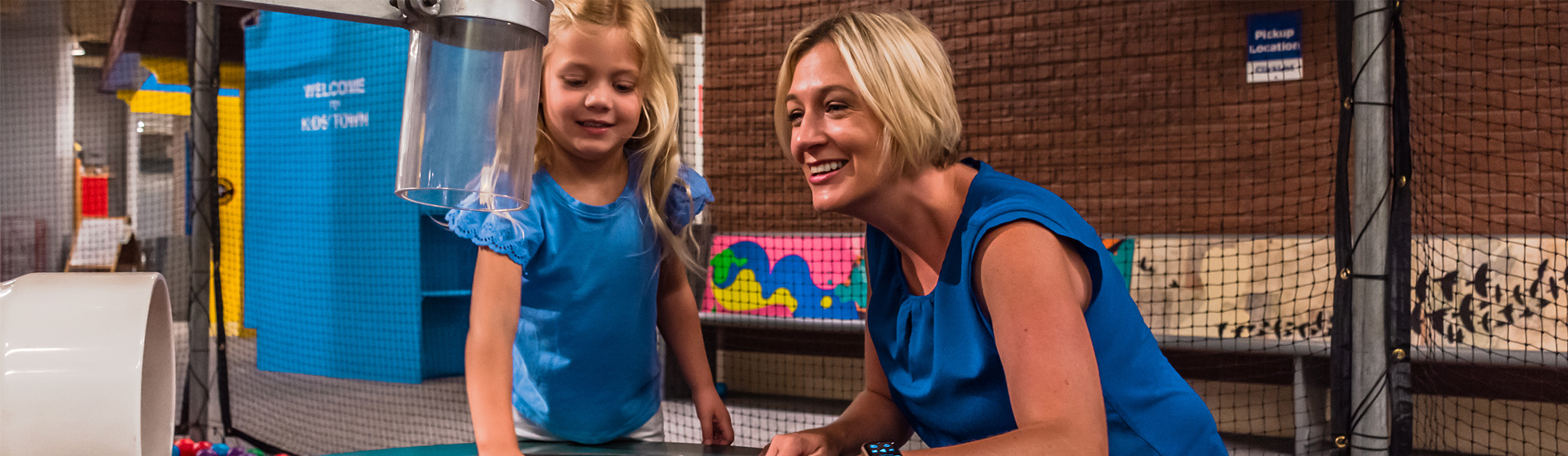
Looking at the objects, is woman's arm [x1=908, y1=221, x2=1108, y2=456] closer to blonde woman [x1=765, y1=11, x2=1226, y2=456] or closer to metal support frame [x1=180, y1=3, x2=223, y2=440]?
blonde woman [x1=765, y1=11, x2=1226, y2=456]

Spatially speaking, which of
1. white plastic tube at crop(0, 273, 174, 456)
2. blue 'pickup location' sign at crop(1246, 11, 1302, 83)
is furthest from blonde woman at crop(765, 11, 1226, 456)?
blue 'pickup location' sign at crop(1246, 11, 1302, 83)

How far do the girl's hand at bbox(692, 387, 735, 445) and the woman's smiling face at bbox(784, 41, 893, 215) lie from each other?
0.42m

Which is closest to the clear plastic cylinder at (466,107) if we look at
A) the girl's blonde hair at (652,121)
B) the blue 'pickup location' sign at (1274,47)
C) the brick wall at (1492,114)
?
the girl's blonde hair at (652,121)

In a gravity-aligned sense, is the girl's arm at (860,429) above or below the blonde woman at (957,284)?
below

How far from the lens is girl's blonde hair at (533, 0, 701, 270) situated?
4.46 ft

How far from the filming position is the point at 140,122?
34.4ft

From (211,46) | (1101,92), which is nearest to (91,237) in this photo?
(211,46)

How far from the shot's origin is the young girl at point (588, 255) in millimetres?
1268

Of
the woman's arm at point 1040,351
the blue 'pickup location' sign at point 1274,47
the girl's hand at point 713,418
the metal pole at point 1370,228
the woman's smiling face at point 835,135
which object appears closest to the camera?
the woman's arm at point 1040,351

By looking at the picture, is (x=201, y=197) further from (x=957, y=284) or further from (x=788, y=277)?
(x=957, y=284)

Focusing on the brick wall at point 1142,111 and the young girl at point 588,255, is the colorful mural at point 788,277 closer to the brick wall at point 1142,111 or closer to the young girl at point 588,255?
the brick wall at point 1142,111

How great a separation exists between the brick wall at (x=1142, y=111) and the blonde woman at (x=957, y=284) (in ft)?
9.89

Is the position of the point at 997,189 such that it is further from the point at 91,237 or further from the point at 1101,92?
the point at 91,237

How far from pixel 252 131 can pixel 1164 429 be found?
4895 millimetres
